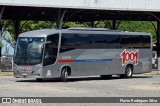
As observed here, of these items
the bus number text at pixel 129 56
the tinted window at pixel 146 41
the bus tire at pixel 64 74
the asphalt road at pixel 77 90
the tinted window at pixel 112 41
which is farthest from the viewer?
the tinted window at pixel 146 41

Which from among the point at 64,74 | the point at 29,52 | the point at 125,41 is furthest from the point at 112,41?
the point at 29,52

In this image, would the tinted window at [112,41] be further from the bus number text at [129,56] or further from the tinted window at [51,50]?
the tinted window at [51,50]

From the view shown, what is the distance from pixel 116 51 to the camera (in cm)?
3222

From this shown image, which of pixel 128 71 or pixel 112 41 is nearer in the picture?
pixel 112 41

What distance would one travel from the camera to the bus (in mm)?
27875

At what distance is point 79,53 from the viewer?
1167 inches

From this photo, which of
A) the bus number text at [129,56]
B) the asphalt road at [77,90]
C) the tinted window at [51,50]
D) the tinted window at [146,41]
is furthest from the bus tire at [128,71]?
the asphalt road at [77,90]

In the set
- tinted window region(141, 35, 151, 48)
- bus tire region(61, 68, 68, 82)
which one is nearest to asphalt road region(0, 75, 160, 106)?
bus tire region(61, 68, 68, 82)

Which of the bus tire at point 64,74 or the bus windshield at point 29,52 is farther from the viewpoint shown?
the bus tire at point 64,74

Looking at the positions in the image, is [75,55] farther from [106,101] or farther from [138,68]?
[106,101]

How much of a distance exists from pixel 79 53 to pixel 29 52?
10.4ft

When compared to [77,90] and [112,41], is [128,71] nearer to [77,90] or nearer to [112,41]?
[112,41]

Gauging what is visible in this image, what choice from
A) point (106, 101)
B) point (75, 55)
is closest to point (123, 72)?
point (75, 55)

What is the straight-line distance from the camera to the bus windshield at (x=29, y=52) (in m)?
27.8
